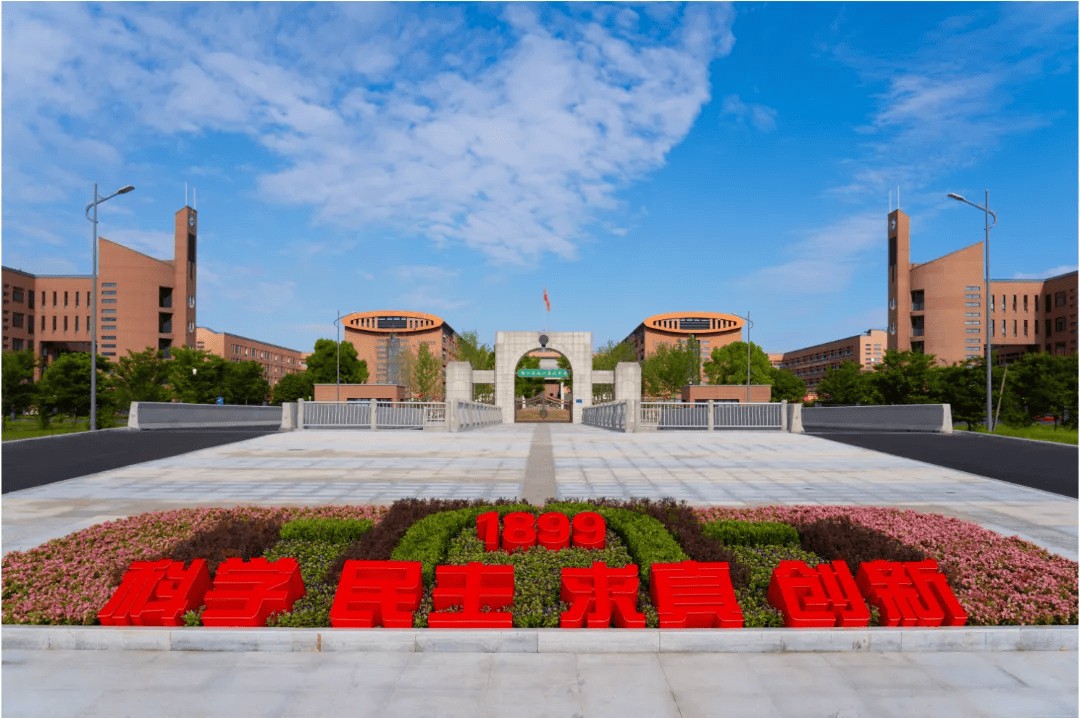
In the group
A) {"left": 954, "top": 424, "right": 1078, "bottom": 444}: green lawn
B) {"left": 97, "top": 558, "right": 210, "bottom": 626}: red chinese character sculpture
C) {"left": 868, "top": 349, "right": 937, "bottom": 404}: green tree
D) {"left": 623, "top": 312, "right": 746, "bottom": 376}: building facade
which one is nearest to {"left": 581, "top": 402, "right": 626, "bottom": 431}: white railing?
{"left": 954, "top": 424, "right": 1078, "bottom": 444}: green lawn

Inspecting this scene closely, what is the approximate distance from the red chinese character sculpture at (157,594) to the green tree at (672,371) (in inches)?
2879

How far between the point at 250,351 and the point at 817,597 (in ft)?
488

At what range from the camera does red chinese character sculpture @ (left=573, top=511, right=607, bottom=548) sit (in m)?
6.98

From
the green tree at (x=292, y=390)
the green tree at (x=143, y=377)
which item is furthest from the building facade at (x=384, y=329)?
the green tree at (x=143, y=377)

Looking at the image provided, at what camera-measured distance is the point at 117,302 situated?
246 ft

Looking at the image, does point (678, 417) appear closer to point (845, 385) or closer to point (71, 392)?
point (71, 392)

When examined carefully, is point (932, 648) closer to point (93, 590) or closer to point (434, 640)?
point (434, 640)

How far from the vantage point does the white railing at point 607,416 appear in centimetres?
3107

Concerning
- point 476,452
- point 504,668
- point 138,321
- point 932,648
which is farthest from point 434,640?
point 138,321

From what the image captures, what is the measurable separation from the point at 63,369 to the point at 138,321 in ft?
175

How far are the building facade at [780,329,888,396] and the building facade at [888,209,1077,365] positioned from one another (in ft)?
104

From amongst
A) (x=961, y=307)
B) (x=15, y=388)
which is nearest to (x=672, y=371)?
(x=961, y=307)

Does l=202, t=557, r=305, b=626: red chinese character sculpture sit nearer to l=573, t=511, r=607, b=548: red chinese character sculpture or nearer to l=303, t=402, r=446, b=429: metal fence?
l=573, t=511, r=607, b=548: red chinese character sculpture

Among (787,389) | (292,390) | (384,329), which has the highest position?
(384,329)
